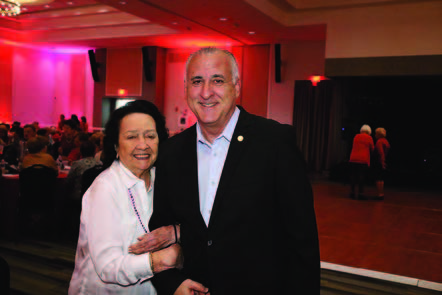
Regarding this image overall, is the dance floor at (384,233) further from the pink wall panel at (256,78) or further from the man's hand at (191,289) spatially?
the pink wall panel at (256,78)

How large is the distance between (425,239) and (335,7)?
5913mm

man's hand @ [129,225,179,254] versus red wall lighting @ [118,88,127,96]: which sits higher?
red wall lighting @ [118,88,127,96]

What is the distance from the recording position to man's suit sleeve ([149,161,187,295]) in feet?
5.04

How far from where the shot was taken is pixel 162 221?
5.37ft

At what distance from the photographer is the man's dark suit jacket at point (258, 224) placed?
1.42 m

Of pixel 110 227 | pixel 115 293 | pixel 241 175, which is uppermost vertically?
pixel 241 175

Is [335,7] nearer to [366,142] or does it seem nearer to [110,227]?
[366,142]

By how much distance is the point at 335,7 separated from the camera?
9.30 m

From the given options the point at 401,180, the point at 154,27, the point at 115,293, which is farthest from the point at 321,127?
the point at 115,293

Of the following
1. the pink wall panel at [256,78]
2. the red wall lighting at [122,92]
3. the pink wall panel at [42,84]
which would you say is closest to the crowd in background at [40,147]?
the red wall lighting at [122,92]

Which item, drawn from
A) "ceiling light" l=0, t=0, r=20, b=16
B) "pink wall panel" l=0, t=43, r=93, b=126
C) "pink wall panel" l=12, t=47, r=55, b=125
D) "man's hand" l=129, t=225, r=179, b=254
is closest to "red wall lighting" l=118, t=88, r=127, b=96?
"pink wall panel" l=0, t=43, r=93, b=126

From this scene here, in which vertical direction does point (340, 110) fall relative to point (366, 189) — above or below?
above

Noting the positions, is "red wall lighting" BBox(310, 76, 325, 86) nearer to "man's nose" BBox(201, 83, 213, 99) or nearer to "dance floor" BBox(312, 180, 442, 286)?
"dance floor" BBox(312, 180, 442, 286)

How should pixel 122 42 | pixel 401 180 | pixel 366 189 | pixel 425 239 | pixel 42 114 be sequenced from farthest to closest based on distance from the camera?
pixel 42 114 → pixel 122 42 → pixel 401 180 → pixel 366 189 → pixel 425 239
